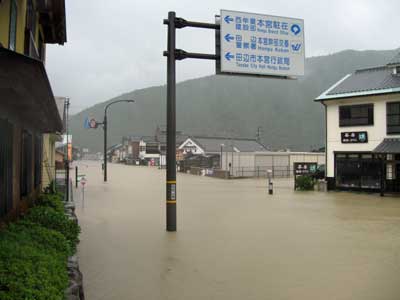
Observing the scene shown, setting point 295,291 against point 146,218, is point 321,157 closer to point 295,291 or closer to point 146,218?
point 146,218

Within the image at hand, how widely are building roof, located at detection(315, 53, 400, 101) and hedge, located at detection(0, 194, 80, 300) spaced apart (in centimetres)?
2343

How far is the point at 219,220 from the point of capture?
14398 millimetres

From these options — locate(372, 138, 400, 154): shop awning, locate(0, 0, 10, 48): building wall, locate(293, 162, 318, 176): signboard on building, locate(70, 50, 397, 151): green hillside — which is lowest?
locate(293, 162, 318, 176): signboard on building

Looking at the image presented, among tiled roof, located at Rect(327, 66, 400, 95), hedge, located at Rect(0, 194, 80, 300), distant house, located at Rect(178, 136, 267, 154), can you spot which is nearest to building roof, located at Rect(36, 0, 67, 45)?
hedge, located at Rect(0, 194, 80, 300)

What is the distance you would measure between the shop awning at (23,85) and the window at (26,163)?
2.74 meters

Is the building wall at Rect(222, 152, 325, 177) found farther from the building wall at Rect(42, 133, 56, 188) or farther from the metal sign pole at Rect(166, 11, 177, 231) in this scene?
the metal sign pole at Rect(166, 11, 177, 231)

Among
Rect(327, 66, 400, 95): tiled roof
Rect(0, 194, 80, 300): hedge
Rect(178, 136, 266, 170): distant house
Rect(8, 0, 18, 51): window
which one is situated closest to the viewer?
Rect(0, 194, 80, 300): hedge

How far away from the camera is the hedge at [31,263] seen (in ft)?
11.6

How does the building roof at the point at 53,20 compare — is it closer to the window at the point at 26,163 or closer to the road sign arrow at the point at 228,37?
the window at the point at 26,163

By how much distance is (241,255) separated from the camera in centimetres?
902

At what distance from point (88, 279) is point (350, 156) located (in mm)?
23390

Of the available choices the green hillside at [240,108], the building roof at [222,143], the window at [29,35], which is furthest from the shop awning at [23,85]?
the green hillside at [240,108]

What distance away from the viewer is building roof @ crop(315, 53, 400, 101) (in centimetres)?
2586

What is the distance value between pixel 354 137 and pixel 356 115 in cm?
139
